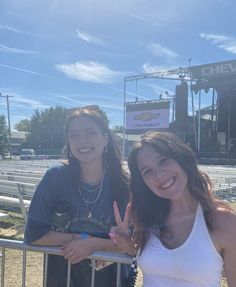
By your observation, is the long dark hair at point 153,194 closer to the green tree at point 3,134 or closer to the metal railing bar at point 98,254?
the metal railing bar at point 98,254

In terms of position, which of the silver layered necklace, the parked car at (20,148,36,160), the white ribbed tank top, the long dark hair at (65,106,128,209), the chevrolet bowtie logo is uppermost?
the chevrolet bowtie logo

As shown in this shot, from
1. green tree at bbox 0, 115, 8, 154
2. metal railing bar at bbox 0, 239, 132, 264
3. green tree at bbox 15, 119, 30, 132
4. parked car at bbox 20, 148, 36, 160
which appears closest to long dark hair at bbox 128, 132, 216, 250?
metal railing bar at bbox 0, 239, 132, 264

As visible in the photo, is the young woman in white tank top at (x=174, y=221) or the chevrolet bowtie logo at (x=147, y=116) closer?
the young woman in white tank top at (x=174, y=221)

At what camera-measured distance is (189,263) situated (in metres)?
2.04

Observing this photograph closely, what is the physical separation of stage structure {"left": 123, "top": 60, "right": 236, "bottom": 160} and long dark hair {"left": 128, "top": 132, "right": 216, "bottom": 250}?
34791mm

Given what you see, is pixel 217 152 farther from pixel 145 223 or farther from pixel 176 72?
pixel 145 223

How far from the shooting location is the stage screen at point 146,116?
4325 centimetres

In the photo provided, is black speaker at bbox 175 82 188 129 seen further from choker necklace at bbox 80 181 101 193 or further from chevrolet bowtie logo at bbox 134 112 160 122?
choker necklace at bbox 80 181 101 193

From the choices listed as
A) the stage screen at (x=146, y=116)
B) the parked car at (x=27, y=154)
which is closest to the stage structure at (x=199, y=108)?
the stage screen at (x=146, y=116)

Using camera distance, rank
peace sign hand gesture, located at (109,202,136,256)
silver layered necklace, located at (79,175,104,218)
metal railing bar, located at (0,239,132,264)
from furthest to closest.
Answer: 1. silver layered necklace, located at (79,175,104,218)
2. metal railing bar, located at (0,239,132,264)
3. peace sign hand gesture, located at (109,202,136,256)

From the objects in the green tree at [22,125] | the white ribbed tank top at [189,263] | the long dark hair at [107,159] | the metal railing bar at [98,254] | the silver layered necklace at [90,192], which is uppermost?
the green tree at [22,125]

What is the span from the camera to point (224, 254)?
2.05 meters

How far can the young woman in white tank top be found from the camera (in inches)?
80.7

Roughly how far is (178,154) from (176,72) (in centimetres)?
3793
